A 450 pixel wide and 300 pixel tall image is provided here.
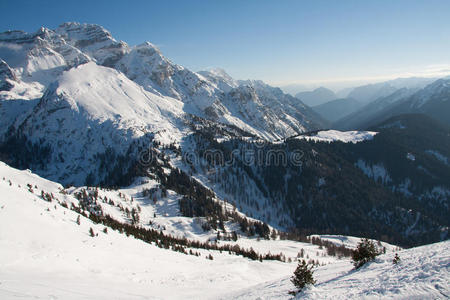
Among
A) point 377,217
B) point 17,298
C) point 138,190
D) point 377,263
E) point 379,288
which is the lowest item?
point 377,217

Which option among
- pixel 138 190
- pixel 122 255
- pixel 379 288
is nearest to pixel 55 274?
pixel 122 255

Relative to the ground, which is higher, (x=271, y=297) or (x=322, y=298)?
(x=322, y=298)

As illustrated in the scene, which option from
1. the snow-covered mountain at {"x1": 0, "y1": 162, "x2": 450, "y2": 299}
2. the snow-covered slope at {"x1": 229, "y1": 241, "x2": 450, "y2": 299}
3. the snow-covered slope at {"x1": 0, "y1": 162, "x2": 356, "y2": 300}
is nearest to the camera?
the snow-covered slope at {"x1": 229, "y1": 241, "x2": 450, "y2": 299}

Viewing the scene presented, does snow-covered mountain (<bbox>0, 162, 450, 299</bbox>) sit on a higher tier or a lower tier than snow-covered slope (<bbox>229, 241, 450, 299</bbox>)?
lower

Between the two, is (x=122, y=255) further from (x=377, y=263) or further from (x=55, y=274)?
(x=377, y=263)

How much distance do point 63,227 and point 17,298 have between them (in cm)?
2108

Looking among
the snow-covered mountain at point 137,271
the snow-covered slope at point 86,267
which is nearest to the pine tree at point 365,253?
the snow-covered mountain at point 137,271

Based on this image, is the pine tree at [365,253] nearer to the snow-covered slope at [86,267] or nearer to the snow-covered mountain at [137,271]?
the snow-covered mountain at [137,271]

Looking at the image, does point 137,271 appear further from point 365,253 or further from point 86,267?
point 365,253

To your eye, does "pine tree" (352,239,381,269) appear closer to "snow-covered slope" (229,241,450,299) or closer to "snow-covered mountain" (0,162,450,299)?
"snow-covered mountain" (0,162,450,299)

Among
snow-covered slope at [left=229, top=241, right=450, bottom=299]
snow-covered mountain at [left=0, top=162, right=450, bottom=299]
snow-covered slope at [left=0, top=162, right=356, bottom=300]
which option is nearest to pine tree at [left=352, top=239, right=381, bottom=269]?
snow-covered mountain at [left=0, top=162, right=450, bottom=299]

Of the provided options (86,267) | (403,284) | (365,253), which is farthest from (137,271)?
(403,284)

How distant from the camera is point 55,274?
25.0 m

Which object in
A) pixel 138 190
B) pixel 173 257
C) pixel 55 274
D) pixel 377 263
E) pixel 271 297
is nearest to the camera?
pixel 271 297
